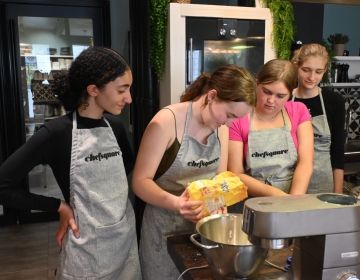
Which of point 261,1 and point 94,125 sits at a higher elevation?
point 261,1

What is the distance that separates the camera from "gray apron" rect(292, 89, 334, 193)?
1788 mm

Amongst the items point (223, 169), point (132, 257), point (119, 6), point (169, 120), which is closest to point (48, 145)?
point (169, 120)

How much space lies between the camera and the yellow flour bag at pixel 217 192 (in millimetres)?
1165

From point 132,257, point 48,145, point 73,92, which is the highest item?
point 73,92

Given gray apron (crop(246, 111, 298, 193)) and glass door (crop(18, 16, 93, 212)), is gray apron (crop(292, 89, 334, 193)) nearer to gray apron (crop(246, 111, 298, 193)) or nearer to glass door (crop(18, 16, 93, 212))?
gray apron (crop(246, 111, 298, 193))

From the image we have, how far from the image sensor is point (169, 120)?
1.36 meters

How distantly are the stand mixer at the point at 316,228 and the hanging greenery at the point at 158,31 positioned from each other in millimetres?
1795

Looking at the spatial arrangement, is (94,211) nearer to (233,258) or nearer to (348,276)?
(233,258)

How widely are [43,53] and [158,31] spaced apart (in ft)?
6.20

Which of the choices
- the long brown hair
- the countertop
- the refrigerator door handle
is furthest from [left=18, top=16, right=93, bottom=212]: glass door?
the countertop

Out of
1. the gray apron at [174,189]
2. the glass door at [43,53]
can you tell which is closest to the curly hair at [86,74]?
the gray apron at [174,189]

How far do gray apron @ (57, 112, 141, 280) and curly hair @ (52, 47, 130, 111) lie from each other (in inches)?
2.6

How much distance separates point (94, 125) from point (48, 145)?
7.1 inches

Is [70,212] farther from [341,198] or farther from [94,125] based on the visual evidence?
[341,198]
